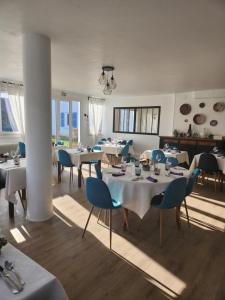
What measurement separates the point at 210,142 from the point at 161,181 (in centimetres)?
444

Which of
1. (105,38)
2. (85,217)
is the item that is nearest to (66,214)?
(85,217)

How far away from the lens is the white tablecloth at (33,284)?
1.01 meters

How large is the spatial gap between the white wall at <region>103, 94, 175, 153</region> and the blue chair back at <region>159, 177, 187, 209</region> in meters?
5.37

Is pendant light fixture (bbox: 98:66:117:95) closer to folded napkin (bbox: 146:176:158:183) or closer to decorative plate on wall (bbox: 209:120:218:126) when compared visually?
folded napkin (bbox: 146:176:158:183)

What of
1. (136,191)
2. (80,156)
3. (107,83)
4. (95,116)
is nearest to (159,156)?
(80,156)

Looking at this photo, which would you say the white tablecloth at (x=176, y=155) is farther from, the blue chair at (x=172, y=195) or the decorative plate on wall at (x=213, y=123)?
the blue chair at (x=172, y=195)

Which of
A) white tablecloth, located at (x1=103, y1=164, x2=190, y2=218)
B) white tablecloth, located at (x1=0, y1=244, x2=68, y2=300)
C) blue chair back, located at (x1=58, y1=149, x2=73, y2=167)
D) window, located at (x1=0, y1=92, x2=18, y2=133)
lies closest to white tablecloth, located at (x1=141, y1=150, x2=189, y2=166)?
blue chair back, located at (x1=58, y1=149, x2=73, y2=167)

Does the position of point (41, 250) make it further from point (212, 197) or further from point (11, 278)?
point (212, 197)

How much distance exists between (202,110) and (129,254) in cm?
589

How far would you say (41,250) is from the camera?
2.48m

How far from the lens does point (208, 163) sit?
496 centimetres

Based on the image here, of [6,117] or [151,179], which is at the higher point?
[6,117]

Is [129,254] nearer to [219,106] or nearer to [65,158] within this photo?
[65,158]

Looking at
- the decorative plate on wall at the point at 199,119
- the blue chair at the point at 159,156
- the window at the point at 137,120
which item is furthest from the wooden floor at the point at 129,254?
the window at the point at 137,120
